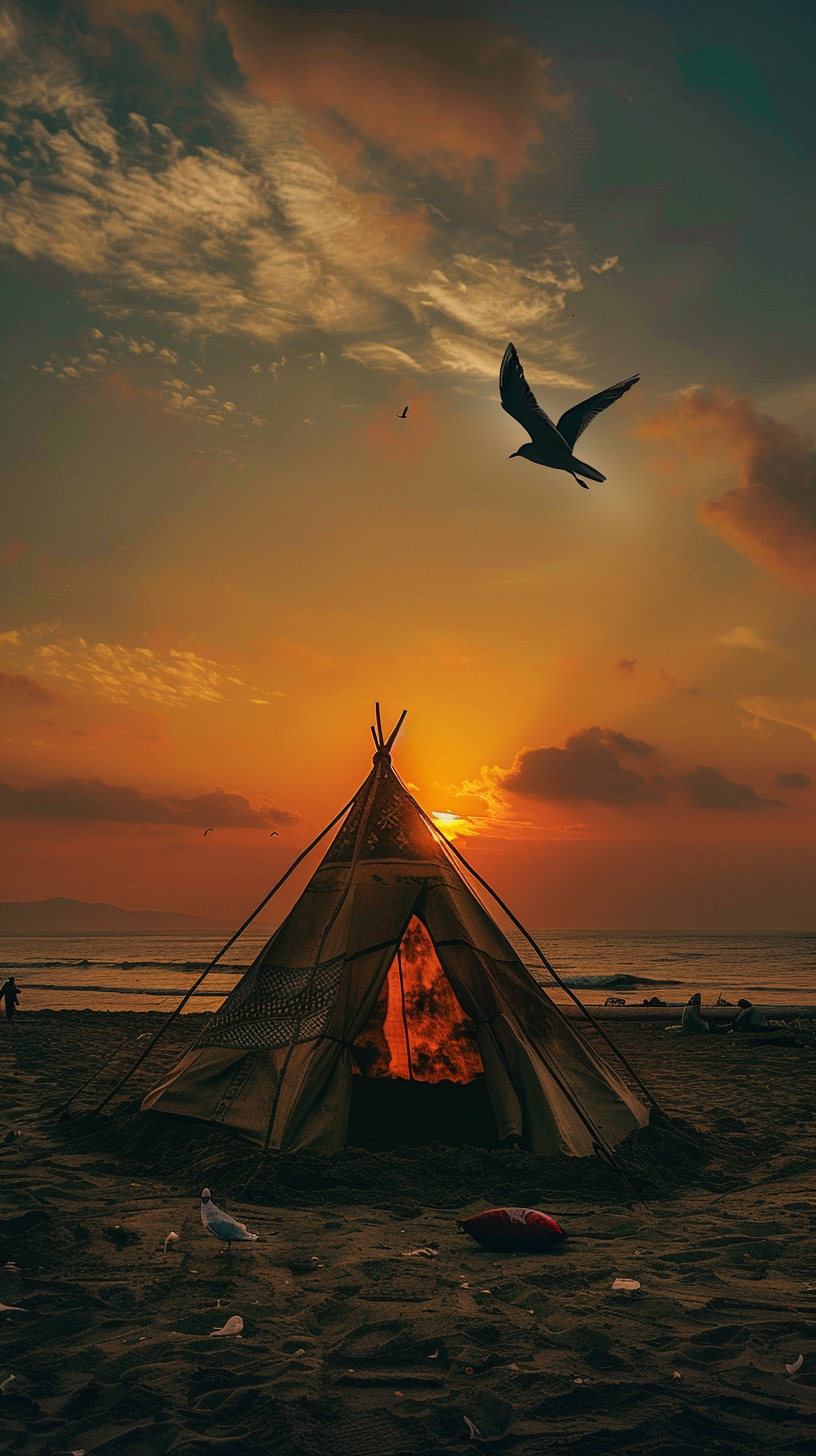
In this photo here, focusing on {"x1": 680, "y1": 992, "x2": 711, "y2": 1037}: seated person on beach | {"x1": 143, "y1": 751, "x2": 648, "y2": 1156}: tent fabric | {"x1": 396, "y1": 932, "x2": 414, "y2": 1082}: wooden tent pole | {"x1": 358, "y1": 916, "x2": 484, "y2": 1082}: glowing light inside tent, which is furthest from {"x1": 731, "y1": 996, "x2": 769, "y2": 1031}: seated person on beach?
{"x1": 143, "y1": 751, "x2": 648, "y2": 1156}: tent fabric

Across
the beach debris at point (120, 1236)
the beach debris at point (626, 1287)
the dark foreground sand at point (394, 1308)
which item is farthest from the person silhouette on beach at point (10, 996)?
the beach debris at point (626, 1287)

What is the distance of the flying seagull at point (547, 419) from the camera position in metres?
7.82

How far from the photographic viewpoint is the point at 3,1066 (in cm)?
1192

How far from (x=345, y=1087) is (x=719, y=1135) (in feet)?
12.7

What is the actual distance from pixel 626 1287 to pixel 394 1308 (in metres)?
1.19

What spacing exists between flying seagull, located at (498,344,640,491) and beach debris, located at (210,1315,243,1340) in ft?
22.8

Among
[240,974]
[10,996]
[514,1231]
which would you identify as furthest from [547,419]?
[240,974]

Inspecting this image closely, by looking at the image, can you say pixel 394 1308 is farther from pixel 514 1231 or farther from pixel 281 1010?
pixel 281 1010

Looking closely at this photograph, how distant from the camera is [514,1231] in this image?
509cm

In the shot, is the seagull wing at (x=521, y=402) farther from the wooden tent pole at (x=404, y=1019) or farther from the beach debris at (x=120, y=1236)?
the beach debris at (x=120, y=1236)

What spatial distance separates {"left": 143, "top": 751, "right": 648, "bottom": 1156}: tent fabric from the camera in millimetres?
6602

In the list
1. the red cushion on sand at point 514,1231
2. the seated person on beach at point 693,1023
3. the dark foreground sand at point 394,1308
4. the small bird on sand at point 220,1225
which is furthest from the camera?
the seated person on beach at point 693,1023

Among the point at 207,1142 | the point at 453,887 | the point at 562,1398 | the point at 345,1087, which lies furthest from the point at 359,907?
the point at 562,1398

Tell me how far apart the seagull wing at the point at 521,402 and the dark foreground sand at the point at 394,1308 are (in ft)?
20.1
